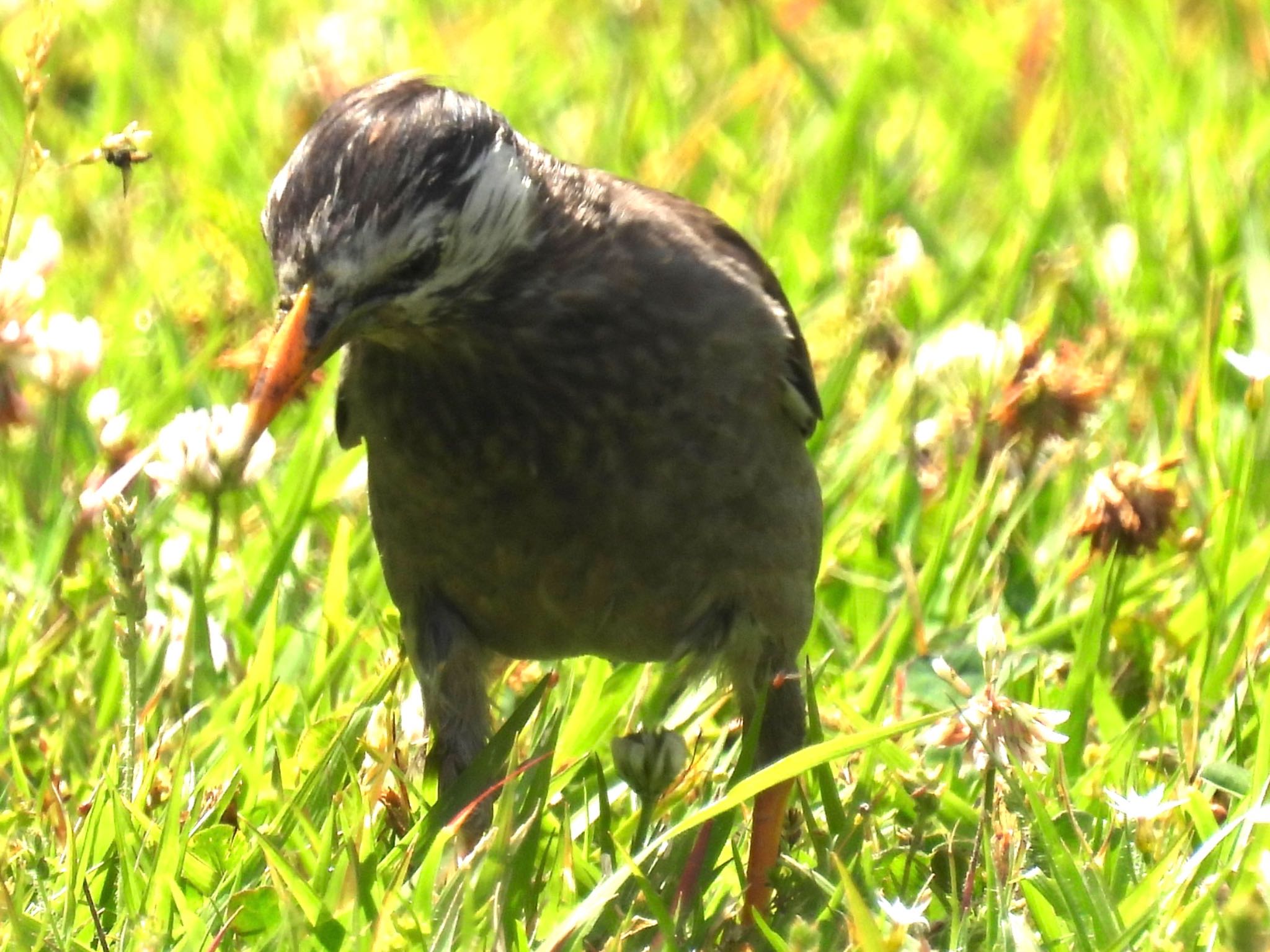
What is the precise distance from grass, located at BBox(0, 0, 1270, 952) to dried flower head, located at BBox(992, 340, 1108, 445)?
73 millimetres

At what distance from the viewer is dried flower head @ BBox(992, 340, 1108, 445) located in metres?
4.75

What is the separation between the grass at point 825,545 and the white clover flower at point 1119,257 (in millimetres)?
16

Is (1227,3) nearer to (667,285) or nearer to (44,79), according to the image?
(667,285)

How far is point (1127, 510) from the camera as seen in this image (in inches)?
165

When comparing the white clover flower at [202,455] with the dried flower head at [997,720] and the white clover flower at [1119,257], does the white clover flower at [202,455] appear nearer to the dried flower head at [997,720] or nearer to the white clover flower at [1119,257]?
the dried flower head at [997,720]

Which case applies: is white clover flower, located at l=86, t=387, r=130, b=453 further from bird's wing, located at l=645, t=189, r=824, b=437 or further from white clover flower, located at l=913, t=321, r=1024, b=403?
→ white clover flower, located at l=913, t=321, r=1024, b=403

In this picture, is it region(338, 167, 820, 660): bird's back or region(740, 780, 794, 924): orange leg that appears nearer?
region(740, 780, 794, 924): orange leg

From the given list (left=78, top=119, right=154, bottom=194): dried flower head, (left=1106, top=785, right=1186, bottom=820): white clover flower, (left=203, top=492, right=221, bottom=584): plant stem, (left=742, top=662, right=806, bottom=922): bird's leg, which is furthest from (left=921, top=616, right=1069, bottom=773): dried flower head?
(left=78, top=119, right=154, bottom=194): dried flower head

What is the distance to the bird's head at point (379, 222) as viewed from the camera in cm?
336

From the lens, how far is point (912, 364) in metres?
5.75

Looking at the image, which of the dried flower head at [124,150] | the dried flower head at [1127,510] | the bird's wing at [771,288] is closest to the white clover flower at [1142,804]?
the dried flower head at [1127,510]

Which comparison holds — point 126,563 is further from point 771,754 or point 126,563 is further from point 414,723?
point 771,754

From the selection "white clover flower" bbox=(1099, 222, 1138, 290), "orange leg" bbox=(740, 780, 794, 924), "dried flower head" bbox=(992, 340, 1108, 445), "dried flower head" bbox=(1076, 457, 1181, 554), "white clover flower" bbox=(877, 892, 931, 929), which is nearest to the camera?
"white clover flower" bbox=(877, 892, 931, 929)

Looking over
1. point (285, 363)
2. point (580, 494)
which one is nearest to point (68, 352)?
point (580, 494)
